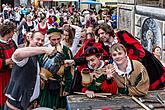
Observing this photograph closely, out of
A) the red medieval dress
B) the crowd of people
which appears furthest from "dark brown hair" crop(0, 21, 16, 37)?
the red medieval dress

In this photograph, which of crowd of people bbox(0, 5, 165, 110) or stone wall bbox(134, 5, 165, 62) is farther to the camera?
stone wall bbox(134, 5, 165, 62)

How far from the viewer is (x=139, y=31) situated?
11492 mm

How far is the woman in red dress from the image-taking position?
5.64m

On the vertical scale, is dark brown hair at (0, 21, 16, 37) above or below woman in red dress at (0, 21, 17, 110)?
above

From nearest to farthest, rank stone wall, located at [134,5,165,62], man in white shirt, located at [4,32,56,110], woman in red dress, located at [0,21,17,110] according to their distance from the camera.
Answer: man in white shirt, located at [4,32,56,110] < woman in red dress, located at [0,21,17,110] < stone wall, located at [134,5,165,62]

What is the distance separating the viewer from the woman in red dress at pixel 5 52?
18.5ft

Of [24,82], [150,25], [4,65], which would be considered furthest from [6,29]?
[150,25]

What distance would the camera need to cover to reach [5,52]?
5789 mm

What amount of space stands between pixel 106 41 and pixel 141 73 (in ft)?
4.61

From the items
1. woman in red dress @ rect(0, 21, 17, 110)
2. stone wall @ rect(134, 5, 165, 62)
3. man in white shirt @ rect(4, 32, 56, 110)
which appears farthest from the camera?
stone wall @ rect(134, 5, 165, 62)

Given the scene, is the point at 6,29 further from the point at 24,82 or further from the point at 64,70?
the point at 24,82

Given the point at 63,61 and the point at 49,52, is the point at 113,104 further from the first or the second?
the point at 63,61

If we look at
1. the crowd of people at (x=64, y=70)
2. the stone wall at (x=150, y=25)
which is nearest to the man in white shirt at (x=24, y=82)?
the crowd of people at (x=64, y=70)

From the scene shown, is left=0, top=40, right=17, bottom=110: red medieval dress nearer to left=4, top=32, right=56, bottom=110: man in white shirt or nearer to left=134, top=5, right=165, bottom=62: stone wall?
left=4, top=32, right=56, bottom=110: man in white shirt
